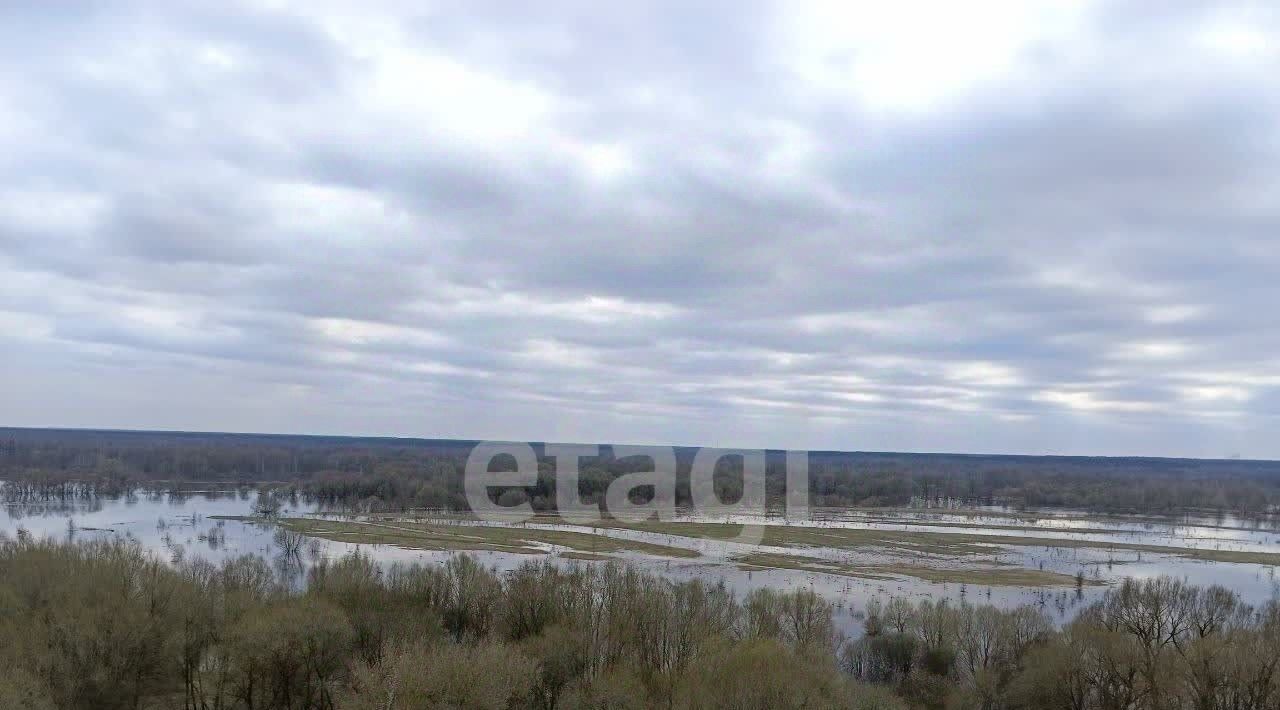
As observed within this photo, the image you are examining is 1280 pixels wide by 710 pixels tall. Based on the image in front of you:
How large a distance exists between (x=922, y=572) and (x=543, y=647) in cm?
3779

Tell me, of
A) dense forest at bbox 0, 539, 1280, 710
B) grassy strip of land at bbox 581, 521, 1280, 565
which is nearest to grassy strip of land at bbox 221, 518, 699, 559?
grassy strip of land at bbox 581, 521, 1280, 565

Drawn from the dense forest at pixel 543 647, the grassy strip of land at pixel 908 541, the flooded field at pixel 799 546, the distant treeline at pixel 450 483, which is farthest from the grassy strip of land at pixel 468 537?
the dense forest at pixel 543 647

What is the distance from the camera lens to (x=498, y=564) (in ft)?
173

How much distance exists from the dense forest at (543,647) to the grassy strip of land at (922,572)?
17679 millimetres

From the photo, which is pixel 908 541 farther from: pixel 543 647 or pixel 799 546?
pixel 543 647

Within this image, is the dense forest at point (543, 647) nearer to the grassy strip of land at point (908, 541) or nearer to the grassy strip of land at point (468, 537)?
the grassy strip of land at point (468, 537)

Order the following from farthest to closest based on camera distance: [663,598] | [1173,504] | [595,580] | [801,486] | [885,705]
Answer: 1. [801,486]
2. [1173,504]
3. [595,580]
4. [663,598]
5. [885,705]

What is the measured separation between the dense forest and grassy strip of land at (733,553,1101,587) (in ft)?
58.0

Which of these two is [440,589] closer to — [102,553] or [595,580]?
[595,580]

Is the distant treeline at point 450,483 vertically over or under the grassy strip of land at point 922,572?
over

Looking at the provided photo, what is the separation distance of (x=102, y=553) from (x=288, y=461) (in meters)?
132

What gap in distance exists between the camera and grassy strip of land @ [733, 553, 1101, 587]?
52.7 meters

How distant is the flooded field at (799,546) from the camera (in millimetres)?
51062

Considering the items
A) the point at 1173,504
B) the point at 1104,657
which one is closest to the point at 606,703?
the point at 1104,657
